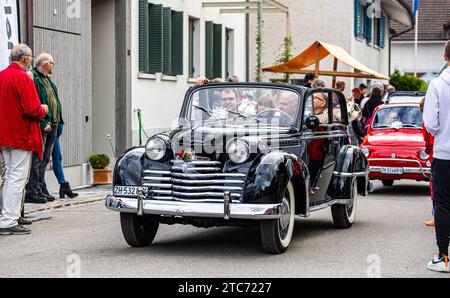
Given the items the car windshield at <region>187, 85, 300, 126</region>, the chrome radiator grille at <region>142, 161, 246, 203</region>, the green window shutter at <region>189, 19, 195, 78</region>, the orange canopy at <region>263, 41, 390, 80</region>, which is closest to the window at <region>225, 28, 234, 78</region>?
the green window shutter at <region>189, 19, 195, 78</region>

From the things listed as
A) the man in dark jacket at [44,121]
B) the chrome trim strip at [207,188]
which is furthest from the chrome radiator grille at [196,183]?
the man in dark jacket at [44,121]

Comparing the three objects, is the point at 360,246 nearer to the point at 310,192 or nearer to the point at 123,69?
the point at 310,192

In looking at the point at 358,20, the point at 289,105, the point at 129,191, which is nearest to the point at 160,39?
the point at 289,105

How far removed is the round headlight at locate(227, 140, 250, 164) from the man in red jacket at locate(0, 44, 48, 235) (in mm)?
2632

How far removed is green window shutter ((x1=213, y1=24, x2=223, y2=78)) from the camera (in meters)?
27.7

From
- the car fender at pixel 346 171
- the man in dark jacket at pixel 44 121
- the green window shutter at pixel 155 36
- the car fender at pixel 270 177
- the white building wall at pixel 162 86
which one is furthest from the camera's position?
the green window shutter at pixel 155 36

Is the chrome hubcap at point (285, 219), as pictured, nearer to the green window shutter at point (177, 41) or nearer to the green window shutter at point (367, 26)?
the green window shutter at point (177, 41)

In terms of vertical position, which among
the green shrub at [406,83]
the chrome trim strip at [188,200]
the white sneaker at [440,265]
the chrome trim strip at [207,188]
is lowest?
the white sneaker at [440,265]

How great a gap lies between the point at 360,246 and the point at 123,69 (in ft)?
35.1

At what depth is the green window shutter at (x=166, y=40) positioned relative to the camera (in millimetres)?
22922

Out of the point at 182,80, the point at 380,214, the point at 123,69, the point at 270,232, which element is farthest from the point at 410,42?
the point at 270,232

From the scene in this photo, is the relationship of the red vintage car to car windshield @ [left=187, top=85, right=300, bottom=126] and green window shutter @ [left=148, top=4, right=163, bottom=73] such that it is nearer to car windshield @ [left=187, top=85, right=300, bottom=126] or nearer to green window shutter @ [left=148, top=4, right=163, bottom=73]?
green window shutter @ [left=148, top=4, right=163, bottom=73]

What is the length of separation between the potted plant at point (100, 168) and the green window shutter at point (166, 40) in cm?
547

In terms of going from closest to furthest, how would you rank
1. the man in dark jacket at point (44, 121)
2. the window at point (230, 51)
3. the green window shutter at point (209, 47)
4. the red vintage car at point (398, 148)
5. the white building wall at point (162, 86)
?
1. the man in dark jacket at point (44, 121)
2. the red vintage car at point (398, 148)
3. the white building wall at point (162, 86)
4. the green window shutter at point (209, 47)
5. the window at point (230, 51)
